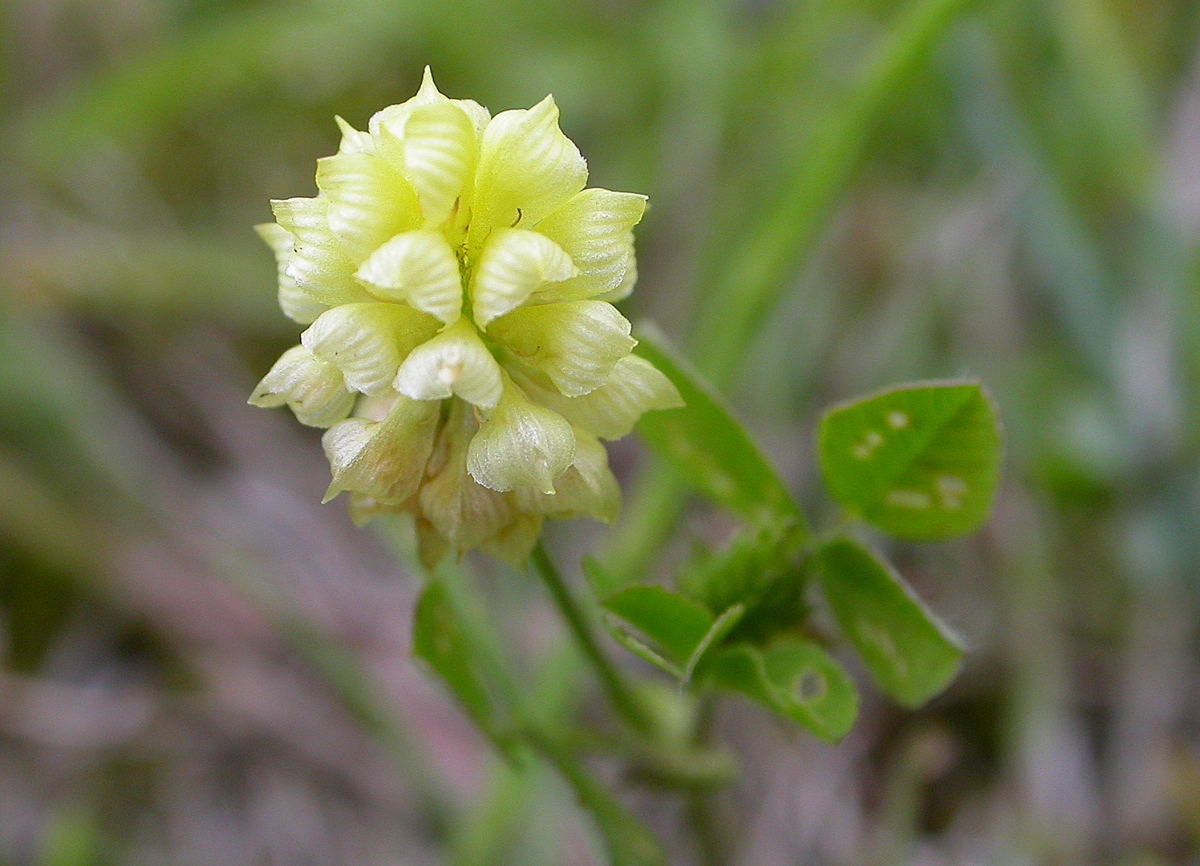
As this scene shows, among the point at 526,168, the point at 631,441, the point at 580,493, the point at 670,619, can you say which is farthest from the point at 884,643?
the point at 631,441

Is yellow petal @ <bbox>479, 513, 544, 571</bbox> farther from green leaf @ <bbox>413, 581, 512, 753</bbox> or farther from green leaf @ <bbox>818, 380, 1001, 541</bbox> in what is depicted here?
green leaf @ <bbox>818, 380, 1001, 541</bbox>

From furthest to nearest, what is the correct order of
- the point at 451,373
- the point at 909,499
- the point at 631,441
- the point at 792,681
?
the point at 631,441
the point at 909,499
the point at 792,681
the point at 451,373

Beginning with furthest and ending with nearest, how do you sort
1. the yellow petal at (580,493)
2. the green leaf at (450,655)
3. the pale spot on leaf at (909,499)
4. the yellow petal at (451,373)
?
1. the pale spot on leaf at (909,499)
2. the green leaf at (450,655)
3. the yellow petal at (580,493)
4. the yellow petal at (451,373)

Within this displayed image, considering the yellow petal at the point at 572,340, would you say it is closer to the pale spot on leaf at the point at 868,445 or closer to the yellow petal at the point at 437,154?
the yellow petal at the point at 437,154

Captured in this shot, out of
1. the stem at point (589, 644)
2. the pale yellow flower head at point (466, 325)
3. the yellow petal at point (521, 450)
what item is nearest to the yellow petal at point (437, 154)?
the pale yellow flower head at point (466, 325)

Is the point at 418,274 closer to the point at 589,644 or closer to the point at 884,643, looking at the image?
the point at 589,644
